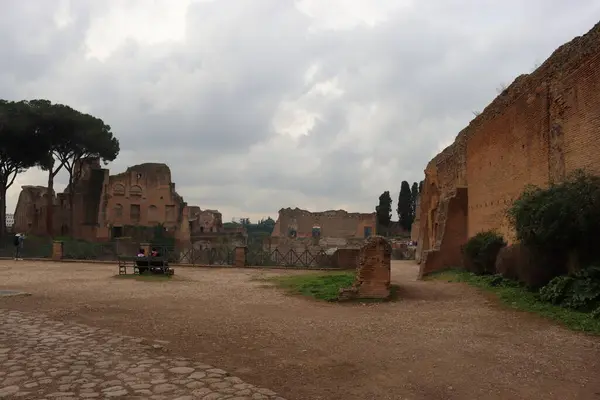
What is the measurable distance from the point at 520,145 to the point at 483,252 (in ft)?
10.6

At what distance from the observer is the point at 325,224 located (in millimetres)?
53312

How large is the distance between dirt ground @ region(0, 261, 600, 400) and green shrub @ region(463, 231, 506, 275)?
9.58ft

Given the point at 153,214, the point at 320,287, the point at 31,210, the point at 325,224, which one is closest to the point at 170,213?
the point at 153,214

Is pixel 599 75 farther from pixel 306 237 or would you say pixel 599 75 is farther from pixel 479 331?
pixel 306 237

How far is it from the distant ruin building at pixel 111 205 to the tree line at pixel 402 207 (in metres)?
22.8

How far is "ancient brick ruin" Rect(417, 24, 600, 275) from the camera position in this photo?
1110cm

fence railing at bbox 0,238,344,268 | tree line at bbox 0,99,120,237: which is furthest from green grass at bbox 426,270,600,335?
tree line at bbox 0,99,120,237

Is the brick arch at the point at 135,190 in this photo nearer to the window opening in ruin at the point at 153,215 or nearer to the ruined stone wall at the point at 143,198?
the ruined stone wall at the point at 143,198

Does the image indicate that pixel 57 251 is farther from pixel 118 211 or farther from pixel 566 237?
pixel 118 211

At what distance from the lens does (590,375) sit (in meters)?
5.25

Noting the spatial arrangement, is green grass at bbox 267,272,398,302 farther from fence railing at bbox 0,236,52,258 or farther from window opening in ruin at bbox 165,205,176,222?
window opening in ruin at bbox 165,205,176,222

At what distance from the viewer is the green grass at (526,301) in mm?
7609

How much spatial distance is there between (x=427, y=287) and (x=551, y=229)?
4.27 m

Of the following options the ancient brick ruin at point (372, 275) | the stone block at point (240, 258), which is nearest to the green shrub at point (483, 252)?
the ancient brick ruin at point (372, 275)
